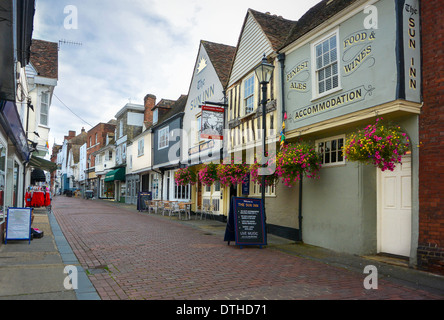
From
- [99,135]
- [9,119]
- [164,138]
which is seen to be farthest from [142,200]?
[99,135]

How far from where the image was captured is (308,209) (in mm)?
10125

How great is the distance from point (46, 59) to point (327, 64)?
14.6m

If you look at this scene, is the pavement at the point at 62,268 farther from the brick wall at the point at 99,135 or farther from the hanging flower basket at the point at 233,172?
the brick wall at the point at 99,135

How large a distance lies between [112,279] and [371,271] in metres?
4.70

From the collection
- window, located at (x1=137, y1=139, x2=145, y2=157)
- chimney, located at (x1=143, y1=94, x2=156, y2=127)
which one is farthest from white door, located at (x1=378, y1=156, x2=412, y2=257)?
chimney, located at (x1=143, y1=94, x2=156, y2=127)

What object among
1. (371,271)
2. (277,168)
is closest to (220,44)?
(277,168)

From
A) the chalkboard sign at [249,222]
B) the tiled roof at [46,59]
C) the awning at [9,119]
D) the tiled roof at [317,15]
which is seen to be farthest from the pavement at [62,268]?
the tiled roof at [46,59]

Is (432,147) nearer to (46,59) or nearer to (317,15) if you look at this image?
(317,15)

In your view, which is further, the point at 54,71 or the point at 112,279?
the point at 54,71

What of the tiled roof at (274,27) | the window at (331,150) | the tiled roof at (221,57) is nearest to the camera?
the window at (331,150)

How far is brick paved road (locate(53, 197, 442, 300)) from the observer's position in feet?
17.0

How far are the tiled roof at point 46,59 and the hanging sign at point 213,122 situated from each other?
783 centimetres

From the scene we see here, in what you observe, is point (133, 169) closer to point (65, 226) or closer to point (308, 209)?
point (65, 226)

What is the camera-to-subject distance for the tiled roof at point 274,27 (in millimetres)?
11719
